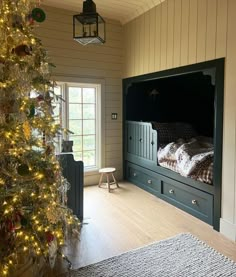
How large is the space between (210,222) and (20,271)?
7.25ft

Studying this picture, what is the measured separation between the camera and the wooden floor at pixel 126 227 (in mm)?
2525

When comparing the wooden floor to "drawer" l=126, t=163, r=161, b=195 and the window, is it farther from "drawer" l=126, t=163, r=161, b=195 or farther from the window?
the window

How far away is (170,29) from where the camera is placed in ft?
12.0

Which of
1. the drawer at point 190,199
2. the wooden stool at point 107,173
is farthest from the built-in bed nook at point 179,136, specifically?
the wooden stool at point 107,173

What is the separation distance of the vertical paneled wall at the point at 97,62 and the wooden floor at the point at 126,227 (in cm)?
114

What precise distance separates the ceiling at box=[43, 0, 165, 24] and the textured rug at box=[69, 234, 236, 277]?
346 cm

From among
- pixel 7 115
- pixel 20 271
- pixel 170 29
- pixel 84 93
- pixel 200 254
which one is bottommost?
pixel 200 254

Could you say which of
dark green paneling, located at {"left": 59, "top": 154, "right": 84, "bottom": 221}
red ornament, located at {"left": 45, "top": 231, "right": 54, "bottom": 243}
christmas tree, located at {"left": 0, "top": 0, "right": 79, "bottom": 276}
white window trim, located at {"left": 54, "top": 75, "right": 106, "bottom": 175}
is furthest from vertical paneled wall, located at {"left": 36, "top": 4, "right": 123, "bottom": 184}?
red ornament, located at {"left": 45, "top": 231, "right": 54, "bottom": 243}

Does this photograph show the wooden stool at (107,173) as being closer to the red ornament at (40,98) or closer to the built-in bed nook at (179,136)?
the built-in bed nook at (179,136)

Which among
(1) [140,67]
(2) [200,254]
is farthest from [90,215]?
(1) [140,67]

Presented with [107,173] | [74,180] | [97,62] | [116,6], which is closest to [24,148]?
[74,180]

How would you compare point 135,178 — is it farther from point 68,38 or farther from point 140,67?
point 68,38

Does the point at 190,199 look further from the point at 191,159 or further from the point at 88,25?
the point at 88,25

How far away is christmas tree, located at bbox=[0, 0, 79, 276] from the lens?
6.04ft
